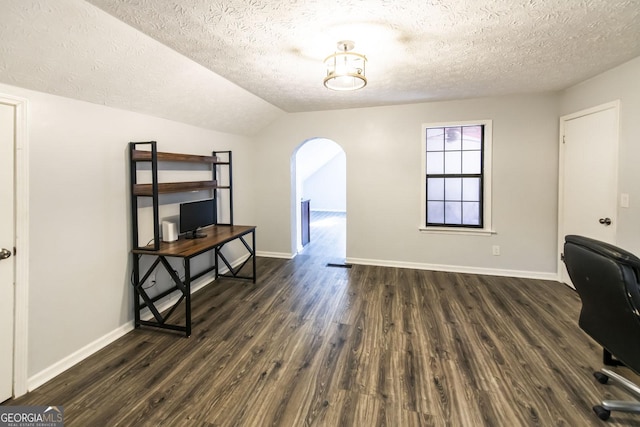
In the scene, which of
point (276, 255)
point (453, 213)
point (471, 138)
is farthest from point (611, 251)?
point (276, 255)

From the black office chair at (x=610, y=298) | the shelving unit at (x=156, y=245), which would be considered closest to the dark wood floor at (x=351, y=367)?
the shelving unit at (x=156, y=245)

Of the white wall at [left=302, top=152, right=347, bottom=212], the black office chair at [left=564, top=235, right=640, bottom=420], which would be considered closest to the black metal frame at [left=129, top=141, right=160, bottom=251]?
the black office chair at [left=564, top=235, right=640, bottom=420]

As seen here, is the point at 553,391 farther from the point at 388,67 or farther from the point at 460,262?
the point at 388,67

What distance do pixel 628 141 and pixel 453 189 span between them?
76.3 inches

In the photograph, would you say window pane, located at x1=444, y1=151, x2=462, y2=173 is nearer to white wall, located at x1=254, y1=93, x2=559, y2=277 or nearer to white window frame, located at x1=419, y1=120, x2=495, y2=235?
white window frame, located at x1=419, y1=120, x2=495, y2=235

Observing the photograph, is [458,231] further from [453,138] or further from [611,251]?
[611,251]

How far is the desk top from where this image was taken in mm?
2773

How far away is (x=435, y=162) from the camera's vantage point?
459 cm

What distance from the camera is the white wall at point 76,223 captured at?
213 cm

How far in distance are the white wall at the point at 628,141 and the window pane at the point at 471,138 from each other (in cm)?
138

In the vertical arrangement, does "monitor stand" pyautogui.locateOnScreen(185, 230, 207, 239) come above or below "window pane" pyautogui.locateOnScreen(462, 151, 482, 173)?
below

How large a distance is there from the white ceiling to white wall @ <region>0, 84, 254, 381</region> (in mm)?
189

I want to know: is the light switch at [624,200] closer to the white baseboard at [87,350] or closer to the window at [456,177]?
the window at [456,177]

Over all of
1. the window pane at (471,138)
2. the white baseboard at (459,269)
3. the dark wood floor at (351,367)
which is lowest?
the dark wood floor at (351,367)
